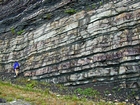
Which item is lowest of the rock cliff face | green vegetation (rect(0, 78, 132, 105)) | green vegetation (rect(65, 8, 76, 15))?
green vegetation (rect(0, 78, 132, 105))

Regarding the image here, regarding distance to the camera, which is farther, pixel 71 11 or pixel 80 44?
pixel 71 11

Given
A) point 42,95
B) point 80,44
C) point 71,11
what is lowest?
point 42,95

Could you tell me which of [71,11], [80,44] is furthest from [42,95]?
[71,11]

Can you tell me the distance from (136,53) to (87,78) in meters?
3.71

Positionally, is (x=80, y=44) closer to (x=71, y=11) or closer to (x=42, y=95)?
(x=71, y=11)

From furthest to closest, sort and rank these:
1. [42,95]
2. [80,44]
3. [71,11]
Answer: [71,11] → [80,44] → [42,95]

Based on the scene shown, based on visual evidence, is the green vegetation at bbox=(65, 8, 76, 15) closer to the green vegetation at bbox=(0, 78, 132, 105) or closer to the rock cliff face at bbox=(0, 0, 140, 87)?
the rock cliff face at bbox=(0, 0, 140, 87)

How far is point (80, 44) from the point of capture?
1725cm

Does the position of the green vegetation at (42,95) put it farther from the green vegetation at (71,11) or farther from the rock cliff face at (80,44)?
the green vegetation at (71,11)

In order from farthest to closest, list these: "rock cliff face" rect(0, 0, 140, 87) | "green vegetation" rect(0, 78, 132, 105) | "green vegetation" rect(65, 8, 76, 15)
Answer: "green vegetation" rect(65, 8, 76, 15) → "rock cliff face" rect(0, 0, 140, 87) → "green vegetation" rect(0, 78, 132, 105)

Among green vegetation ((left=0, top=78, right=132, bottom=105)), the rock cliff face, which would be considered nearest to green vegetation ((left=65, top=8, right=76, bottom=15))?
the rock cliff face

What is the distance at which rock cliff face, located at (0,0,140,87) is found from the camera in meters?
14.6

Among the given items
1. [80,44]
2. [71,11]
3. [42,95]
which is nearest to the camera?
[42,95]

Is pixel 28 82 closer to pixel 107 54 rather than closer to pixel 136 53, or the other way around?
pixel 107 54
